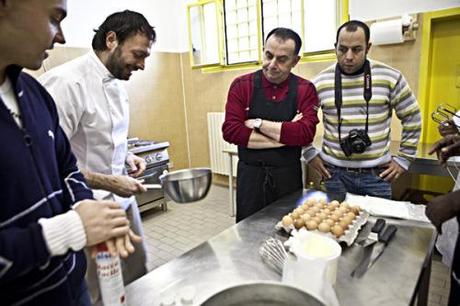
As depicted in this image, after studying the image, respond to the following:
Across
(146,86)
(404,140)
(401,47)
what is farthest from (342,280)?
(146,86)

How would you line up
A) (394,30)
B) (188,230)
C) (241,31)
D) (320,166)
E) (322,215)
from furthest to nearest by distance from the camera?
1. (241,31)
2. (188,230)
3. (394,30)
4. (320,166)
5. (322,215)

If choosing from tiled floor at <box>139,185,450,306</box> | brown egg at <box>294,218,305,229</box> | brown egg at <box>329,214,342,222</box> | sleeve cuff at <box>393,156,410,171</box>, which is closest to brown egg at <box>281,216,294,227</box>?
brown egg at <box>294,218,305,229</box>

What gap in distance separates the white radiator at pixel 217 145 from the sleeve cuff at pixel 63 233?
10.8 ft

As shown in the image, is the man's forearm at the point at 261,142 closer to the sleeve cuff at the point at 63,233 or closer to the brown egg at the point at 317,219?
the brown egg at the point at 317,219

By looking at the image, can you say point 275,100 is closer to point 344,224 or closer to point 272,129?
point 272,129

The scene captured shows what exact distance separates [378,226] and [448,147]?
0.54 metres

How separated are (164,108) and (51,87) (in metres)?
2.95

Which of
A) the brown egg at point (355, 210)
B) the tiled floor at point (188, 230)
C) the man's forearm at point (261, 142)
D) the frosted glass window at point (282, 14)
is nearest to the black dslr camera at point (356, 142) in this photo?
the man's forearm at point (261, 142)

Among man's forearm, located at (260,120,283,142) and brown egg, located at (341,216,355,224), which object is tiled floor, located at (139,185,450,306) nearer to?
brown egg, located at (341,216,355,224)

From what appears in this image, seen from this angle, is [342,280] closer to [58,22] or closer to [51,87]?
[58,22]

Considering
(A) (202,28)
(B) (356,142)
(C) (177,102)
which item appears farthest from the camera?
(C) (177,102)

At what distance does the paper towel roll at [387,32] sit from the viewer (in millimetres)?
2543

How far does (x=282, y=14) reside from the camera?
3.45 meters

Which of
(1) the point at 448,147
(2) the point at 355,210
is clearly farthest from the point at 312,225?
(1) the point at 448,147
